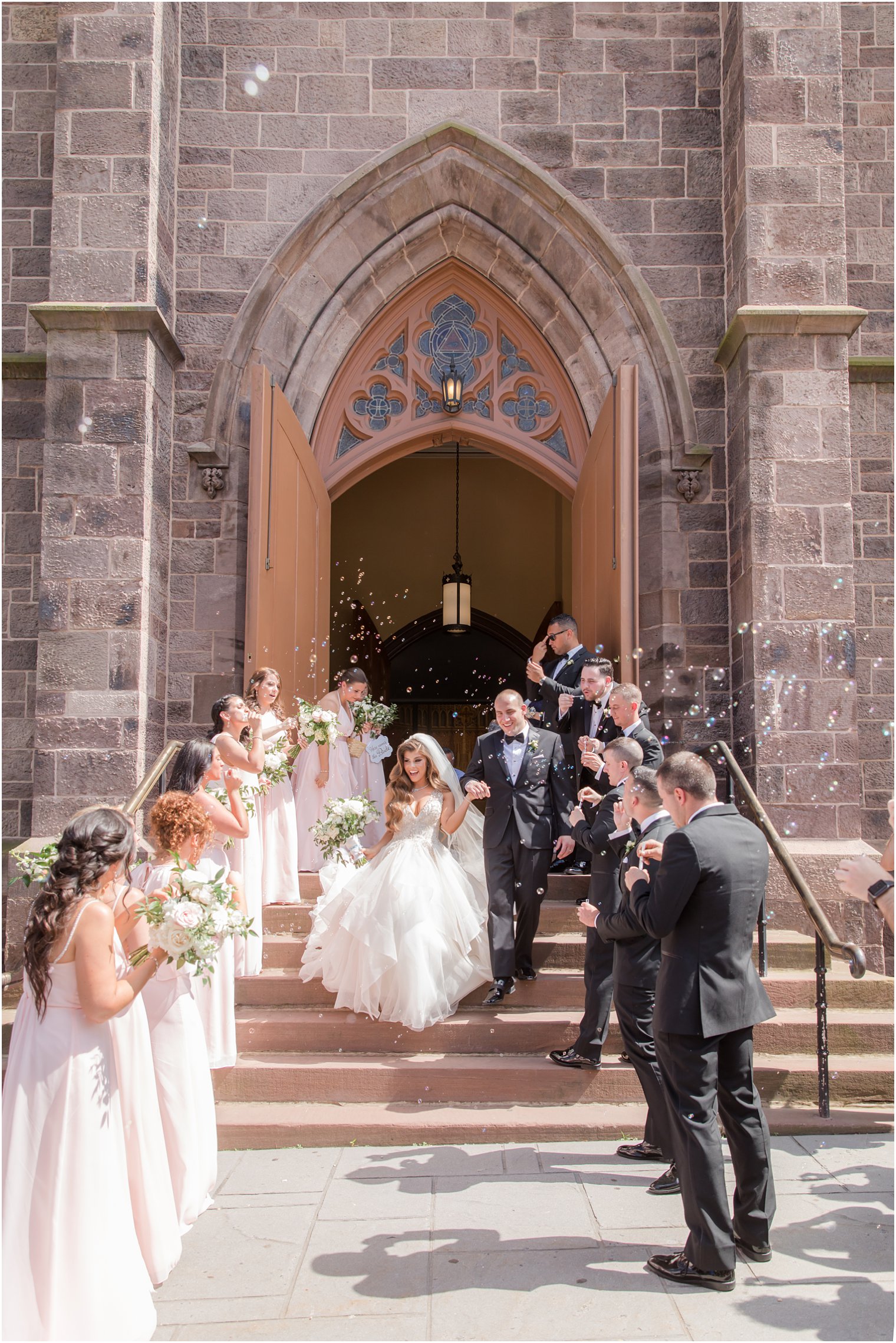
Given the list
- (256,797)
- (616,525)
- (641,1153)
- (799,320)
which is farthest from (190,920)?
(799,320)

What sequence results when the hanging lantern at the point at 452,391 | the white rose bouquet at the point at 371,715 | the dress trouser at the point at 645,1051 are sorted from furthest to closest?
the hanging lantern at the point at 452,391
the white rose bouquet at the point at 371,715
the dress trouser at the point at 645,1051

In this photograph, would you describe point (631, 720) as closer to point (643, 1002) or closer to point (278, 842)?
point (643, 1002)

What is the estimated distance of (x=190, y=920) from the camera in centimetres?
313

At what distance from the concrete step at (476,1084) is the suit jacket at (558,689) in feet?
8.33

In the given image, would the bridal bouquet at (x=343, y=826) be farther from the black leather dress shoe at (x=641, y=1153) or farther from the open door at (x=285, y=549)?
the black leather dress shoe at (x=641, y=1153)

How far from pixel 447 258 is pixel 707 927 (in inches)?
259

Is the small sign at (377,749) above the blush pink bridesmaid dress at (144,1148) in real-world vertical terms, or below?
above

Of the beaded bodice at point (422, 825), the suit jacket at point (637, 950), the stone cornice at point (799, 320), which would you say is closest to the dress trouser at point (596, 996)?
the suit jacket at point (637, 950)

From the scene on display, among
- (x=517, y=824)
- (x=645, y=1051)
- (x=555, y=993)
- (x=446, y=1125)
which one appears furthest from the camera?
(x=517, y=824)

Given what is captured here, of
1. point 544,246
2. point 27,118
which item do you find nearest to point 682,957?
point 544,246

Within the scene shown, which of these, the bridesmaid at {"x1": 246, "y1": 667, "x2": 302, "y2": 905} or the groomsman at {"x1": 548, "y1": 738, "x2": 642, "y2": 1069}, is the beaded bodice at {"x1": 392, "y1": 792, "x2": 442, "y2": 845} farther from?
the groomsman at {"x1": 548, "y1": 738, "x2": 642, "y2": 1069}

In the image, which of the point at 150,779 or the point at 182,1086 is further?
the point at 150,779

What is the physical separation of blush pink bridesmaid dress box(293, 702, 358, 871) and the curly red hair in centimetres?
357

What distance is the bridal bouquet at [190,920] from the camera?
3137 millimetres
